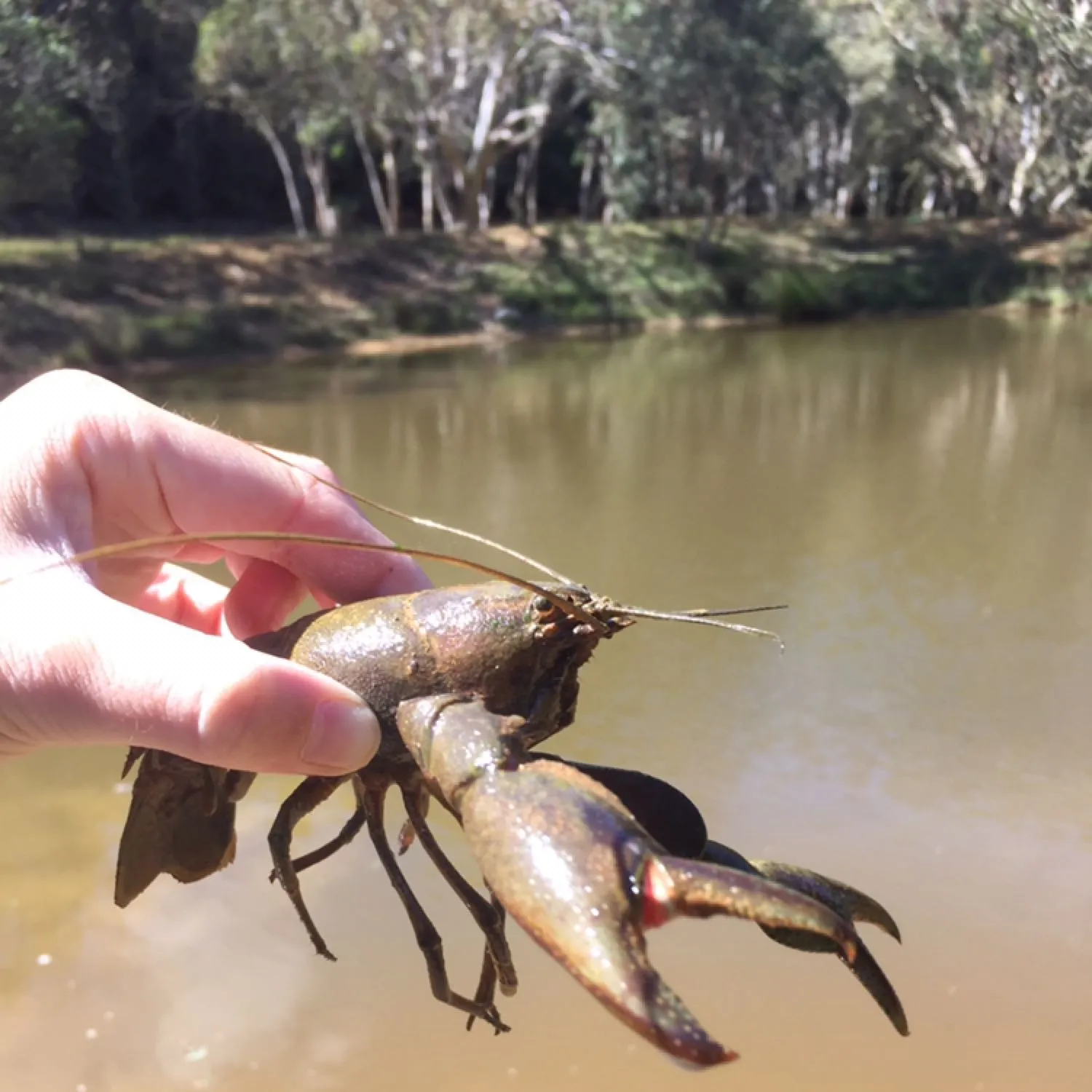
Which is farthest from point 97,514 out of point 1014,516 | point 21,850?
point 1014,516

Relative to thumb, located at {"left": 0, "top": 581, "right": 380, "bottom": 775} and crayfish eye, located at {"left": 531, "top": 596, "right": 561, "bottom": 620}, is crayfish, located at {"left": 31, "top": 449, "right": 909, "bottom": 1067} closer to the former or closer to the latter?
crayfish eye, located at {"left": 531, "top": 596, "right": 561, "bottom": 620}

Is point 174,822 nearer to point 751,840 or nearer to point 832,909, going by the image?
point 832,909

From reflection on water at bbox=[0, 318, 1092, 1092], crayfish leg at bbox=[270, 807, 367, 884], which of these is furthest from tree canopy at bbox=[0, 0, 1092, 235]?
crayfish leg at bbox=[270, 807, 367, 884]

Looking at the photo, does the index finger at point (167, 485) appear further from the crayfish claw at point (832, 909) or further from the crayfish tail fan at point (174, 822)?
the crayfish claw at point (832, 909)

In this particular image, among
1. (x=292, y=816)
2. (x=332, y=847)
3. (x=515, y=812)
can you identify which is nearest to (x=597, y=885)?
(x=515, y=812)

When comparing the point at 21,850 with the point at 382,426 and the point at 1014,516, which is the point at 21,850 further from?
the point at 382,426
